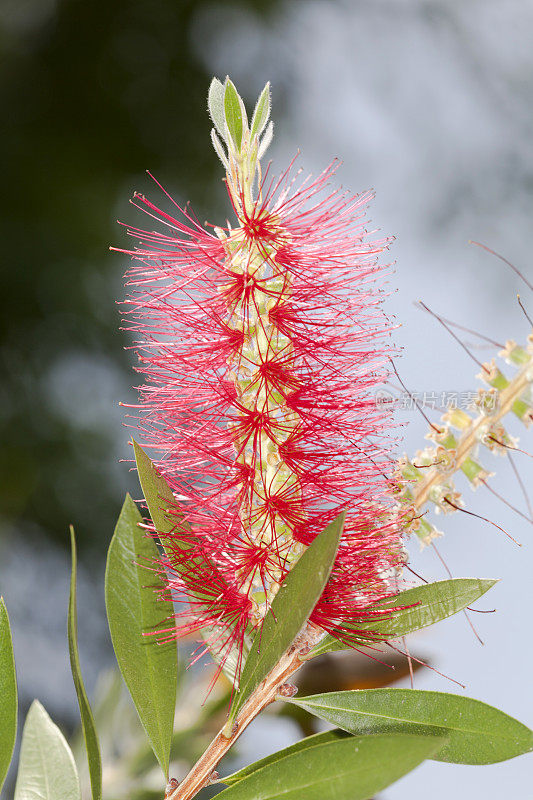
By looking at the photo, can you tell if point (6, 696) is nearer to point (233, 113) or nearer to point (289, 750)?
point (289, 750)

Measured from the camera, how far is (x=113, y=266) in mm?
1439

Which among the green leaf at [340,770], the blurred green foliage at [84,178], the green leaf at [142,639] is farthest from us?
the blurred green foliage at [84,178]

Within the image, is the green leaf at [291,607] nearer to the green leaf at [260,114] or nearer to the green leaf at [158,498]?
the green leaf at [158,498]

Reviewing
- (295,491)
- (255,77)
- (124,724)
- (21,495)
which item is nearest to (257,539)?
(295,491)

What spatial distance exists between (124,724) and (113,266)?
90 cm

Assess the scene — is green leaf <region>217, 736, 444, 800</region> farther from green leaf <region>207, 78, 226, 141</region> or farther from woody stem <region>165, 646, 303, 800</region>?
green leaf <region>207, 78, 226, 141</region>

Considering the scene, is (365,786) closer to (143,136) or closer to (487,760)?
(487,760)

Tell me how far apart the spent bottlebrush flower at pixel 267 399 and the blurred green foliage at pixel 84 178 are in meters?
1.03

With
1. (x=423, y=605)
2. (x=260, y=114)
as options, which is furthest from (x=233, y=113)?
(x=423, y=605)

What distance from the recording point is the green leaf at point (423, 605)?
0.31m

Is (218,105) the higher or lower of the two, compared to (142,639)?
higher

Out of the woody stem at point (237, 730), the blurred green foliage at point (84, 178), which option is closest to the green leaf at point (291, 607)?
the woody stem at point (237, 730)

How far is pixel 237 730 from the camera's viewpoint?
318mm

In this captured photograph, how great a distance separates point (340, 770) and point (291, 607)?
58 millimetres
